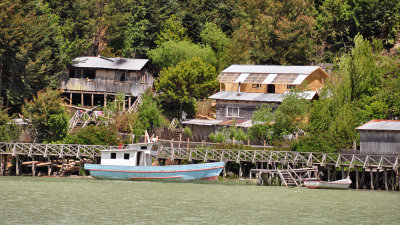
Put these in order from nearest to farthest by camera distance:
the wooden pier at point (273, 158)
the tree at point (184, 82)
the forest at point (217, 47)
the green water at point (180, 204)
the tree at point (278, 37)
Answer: the green water at point (180, 204), the wooden pier at point (273, 158), the forest at point (217, 47), the tree at point (184, 82), the tree at point (278, 37)

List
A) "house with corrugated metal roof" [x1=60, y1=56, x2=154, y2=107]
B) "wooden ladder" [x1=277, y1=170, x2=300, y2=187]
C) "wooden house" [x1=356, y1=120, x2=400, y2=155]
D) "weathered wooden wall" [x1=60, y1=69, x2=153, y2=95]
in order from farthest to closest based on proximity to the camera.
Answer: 1. "weathered wooden wall" [x1=60, y1=69, x2=153, y2=95]
2. "house with corrugated metal roof" [x1=60, y1=56, x2=154, y2=107]
3. "wooden ladder" [x1=277, y1=170, x2=300, y2=187]
4. "wooden house" [x1=356, y1=120, x2=400, y2=155]

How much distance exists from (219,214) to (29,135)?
2824 cm

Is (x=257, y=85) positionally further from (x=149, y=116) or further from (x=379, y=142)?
(x=379, y=142)

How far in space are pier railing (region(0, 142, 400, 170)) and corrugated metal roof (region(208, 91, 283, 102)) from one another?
13.0 m

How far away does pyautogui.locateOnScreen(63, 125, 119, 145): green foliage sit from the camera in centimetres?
6539

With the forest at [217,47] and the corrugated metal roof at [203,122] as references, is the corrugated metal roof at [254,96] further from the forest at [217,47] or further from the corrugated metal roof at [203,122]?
the corrugated metal roof at [203,122]

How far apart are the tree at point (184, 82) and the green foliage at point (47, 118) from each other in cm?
1451

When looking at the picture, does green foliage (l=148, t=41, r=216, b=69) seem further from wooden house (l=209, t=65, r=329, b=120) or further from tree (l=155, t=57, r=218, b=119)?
wooden house (l=209, t=65, r=329, b=120)

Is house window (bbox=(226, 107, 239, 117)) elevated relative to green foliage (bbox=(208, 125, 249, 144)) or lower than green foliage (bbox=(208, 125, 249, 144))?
elevated

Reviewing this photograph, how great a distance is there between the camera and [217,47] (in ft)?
298

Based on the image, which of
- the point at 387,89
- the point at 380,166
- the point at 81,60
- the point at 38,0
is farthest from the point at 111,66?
the point at 380,166

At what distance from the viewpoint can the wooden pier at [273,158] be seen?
57.5m

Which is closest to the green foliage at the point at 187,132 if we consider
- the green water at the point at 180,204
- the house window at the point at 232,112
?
the house window at the point at 232,112

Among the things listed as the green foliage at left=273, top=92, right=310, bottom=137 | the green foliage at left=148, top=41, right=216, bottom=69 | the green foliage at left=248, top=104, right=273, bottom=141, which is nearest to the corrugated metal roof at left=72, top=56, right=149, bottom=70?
the green foliage at left=148, top=41, right=216, bottom=69
